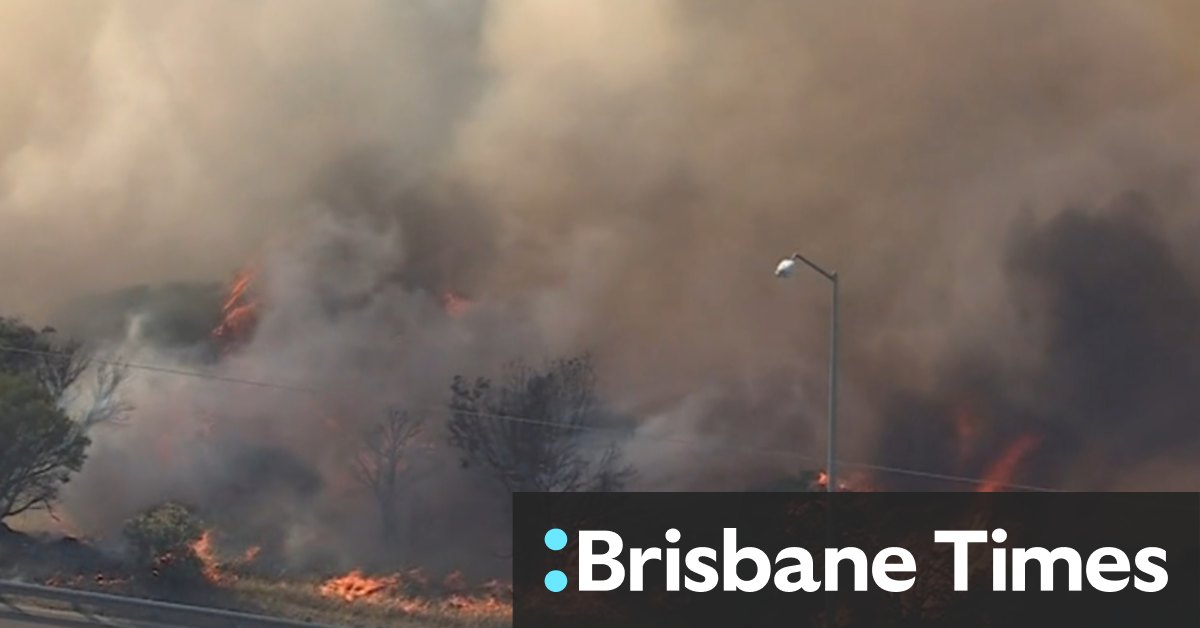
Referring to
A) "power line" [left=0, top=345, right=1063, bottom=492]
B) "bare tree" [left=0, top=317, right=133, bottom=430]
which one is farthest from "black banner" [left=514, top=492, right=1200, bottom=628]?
"bare tree" [left=0, top=317, right=133, bottom=430]

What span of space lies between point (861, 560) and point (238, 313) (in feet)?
64.6

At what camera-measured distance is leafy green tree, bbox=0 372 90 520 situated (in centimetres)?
2430

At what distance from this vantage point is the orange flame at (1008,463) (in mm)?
28062

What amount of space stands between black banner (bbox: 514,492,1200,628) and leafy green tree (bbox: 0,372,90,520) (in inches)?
398

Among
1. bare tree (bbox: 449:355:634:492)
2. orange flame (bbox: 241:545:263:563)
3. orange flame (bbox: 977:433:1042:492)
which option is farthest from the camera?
orange flame (bbox: 977:433:1042:492)

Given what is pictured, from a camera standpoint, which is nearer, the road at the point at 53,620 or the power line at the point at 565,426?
the road at the point at 53,620

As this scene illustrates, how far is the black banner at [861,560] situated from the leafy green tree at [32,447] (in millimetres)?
10113

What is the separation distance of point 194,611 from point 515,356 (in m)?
14.8

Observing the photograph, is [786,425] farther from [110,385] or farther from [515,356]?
[110,385]

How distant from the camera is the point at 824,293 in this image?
113ft

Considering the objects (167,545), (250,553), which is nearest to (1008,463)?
(250,553)

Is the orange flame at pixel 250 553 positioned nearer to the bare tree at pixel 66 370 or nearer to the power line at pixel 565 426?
the power line at pixel 565 426

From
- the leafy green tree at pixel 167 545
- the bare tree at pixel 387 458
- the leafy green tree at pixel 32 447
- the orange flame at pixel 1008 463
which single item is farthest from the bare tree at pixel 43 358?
the orange flame at pixel 1008 463

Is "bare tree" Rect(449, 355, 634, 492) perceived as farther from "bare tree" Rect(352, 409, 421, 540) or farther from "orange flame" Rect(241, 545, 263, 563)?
"orange flame" Rect(241, 545, 263, 563)
